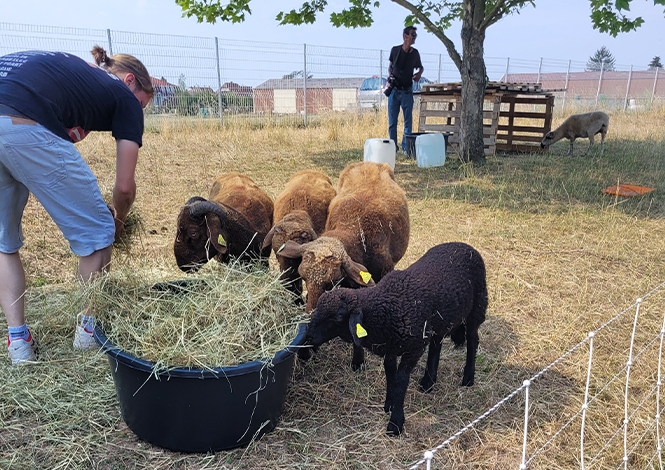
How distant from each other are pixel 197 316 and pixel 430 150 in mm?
8537

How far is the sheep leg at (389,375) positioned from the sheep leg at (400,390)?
77mm

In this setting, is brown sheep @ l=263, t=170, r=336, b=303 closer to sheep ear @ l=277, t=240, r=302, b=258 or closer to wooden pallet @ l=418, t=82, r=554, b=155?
sheep ear @ l=277, t=240, r=302, b=258

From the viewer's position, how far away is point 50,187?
9.75 ft

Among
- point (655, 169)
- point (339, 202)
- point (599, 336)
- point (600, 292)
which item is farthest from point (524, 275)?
point (655, 169)

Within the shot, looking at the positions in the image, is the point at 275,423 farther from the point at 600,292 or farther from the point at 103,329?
the point at 600,292

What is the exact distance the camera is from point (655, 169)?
1096 centimetres

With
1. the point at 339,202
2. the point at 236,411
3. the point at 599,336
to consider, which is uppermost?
the point at 339,202

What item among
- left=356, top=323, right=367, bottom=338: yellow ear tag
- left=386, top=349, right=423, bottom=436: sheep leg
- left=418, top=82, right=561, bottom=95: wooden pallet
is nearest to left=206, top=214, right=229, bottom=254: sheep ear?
left=356, top=323, right=367, bottom=338: yellow ear tag

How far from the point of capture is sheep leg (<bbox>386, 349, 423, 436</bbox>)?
2.98m

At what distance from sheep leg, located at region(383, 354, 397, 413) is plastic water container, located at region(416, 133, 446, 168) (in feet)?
26.6

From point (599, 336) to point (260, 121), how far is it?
1338 cm

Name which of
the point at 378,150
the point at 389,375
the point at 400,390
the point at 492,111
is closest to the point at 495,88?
the point at 492,111

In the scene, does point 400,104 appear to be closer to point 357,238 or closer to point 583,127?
point 583,127

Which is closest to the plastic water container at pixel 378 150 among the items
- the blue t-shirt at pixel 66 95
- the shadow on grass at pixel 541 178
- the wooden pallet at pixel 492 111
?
the shadow on grass at pixel 541 178
